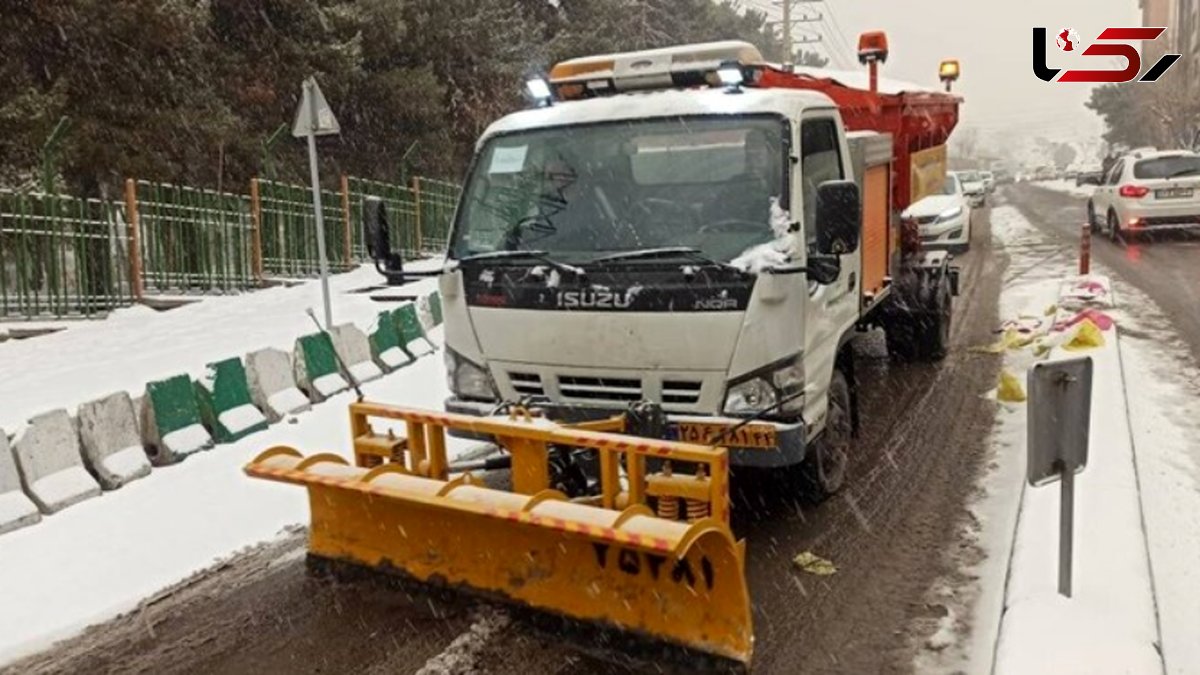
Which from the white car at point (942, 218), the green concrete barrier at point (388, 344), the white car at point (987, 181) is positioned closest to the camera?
the white car at point (942, 218)

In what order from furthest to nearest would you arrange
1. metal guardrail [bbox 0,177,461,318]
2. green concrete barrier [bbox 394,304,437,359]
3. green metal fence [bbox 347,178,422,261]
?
green metal fence [bbox 347,178,422,261]
metal guardrail [bbox 0,177,461,318]
green concrete barrier [bbox 394,304,437,359]

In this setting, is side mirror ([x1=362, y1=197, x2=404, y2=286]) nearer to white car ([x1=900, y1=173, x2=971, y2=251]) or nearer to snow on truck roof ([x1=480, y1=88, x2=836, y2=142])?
snow on truck roof ([x1=480, y1=88, x2=836, y2=142])

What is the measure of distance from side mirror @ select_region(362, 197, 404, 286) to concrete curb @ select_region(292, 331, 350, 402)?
313cm

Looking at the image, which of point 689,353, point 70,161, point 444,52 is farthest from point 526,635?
point 444,52

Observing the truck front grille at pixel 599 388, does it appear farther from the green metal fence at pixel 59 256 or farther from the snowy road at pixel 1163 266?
the green metal fence at pixel 59 256

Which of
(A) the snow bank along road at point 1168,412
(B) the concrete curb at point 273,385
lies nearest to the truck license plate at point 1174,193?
(A) the snow bank along road at point 1168,412

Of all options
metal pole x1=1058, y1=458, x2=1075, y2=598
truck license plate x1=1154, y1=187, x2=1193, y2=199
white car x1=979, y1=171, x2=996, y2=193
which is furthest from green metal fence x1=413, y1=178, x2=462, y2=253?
white car x1=979, y1=171, x2=996, y2=193

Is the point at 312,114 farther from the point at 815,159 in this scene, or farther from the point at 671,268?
the point at 671,268

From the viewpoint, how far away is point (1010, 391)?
27.5ft

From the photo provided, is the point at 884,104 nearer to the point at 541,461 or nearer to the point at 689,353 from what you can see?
the point at 689,353

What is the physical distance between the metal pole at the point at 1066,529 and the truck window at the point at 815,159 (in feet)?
5.79

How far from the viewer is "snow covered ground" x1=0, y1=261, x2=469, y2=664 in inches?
199

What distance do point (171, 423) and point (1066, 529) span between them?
5.89 m

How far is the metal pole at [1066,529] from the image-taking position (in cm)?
404
